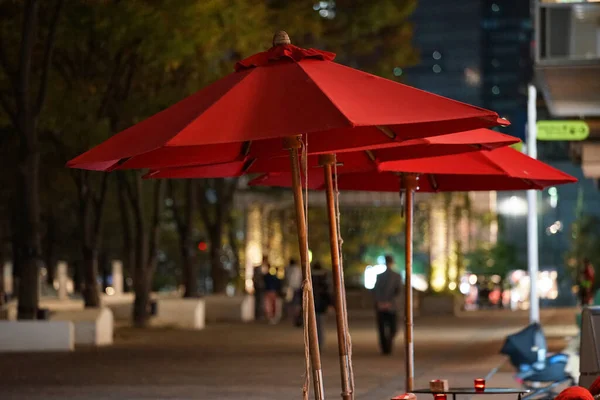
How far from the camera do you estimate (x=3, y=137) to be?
1417 inches

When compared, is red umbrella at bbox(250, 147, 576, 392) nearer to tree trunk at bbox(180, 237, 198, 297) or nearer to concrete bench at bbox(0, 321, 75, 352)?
concrete bench at bbox(0, 321, 75, 352)

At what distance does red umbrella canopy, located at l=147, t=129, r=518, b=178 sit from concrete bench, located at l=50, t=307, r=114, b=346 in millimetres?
14684

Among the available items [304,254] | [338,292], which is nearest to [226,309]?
[338,292]

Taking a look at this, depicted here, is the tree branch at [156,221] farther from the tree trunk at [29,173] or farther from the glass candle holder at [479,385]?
the glass candle holder at [479,385]

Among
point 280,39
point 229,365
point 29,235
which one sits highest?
point 280,39

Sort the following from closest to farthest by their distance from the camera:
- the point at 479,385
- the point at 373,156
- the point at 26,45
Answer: the point at 479,385 → the point at 373,156 → the point at 26,45

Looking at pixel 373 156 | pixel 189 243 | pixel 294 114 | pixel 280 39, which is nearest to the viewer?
pixel 294 114

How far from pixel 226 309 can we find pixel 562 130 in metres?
18.4

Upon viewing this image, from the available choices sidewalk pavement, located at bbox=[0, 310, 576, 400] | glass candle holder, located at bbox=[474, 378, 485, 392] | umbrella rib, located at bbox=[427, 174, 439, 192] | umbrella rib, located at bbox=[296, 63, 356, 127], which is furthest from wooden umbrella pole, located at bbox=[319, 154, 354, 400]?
sidewalk pavement, located at bbox=[0, 310, 576, 400]

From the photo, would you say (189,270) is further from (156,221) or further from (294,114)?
(294,114)

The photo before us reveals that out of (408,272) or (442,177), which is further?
(442,177)

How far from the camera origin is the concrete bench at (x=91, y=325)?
26.8 m

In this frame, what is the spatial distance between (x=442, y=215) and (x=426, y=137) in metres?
39.2

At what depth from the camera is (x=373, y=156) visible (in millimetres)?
12180
